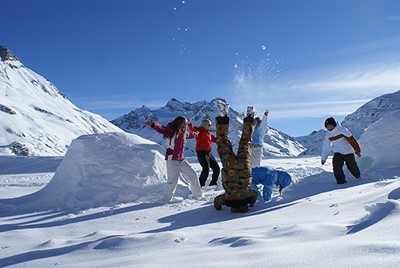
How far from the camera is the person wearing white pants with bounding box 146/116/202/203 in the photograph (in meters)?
6.61

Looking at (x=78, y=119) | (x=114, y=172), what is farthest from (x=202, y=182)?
(x=78, y=119)

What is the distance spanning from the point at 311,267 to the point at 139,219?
3.40m

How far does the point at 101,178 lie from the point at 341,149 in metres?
4.95

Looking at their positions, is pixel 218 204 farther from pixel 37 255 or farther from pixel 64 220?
pixel 37 255

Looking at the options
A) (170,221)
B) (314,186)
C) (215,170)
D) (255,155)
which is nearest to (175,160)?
(170,221)

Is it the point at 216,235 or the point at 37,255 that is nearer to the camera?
the point at 37,255

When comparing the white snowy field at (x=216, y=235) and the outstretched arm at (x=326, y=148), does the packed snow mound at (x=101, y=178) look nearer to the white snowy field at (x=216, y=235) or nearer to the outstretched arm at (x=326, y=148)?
the white snowy field at (x=216, y=235)

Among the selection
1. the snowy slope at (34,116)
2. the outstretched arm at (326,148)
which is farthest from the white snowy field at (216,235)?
the snowy slope at (34,116)

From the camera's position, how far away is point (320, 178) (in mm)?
8562

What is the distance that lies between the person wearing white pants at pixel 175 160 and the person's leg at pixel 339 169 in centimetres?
292

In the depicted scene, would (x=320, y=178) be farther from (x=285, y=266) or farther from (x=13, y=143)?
(x=13, y=143)

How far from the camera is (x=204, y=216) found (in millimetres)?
5133

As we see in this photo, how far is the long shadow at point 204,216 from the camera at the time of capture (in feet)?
15.4

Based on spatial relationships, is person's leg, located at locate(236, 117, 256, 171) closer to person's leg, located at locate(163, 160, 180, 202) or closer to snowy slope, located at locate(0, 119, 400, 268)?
snowy slope, located at locate(0, 119, 400, 268)
